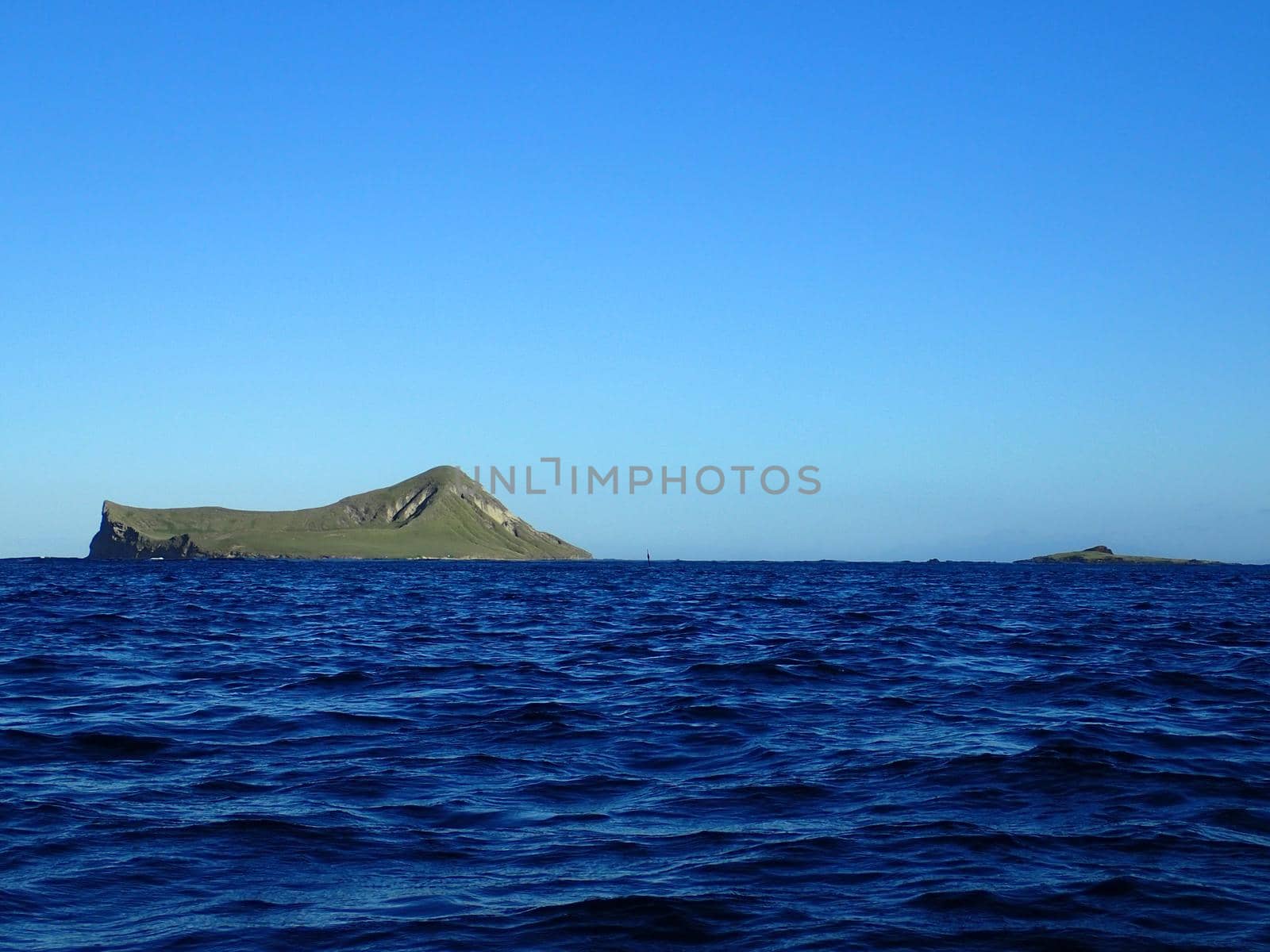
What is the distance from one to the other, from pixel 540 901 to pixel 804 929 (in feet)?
7.10

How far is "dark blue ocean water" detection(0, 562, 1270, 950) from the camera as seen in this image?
8.72 meters

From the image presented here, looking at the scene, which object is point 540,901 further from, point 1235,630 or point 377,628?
point 1235,630

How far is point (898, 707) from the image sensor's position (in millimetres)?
19672

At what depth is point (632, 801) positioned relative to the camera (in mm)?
12758

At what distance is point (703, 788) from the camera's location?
44.1 feet

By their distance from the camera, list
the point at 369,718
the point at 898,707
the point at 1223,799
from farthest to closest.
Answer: the point at 898,707
the point at 369,718
the point at 1223,799

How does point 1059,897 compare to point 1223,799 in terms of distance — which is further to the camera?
point 1223,799

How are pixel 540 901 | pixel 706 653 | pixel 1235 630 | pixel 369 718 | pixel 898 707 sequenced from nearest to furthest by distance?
pixel 540 901
pixel 369 718
pixel 898 707
pixel 706 653
pixel 1235 630

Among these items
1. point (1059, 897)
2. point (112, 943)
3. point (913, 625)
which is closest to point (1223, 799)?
point (1059, 897)

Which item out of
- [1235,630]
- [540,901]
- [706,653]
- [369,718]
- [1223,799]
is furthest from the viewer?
[1235,630]

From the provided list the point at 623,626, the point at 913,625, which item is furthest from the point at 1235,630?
the point at 623,626

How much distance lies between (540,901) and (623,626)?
1256 inches

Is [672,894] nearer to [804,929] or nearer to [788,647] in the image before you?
[804,929]

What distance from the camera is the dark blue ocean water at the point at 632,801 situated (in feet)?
28.6
